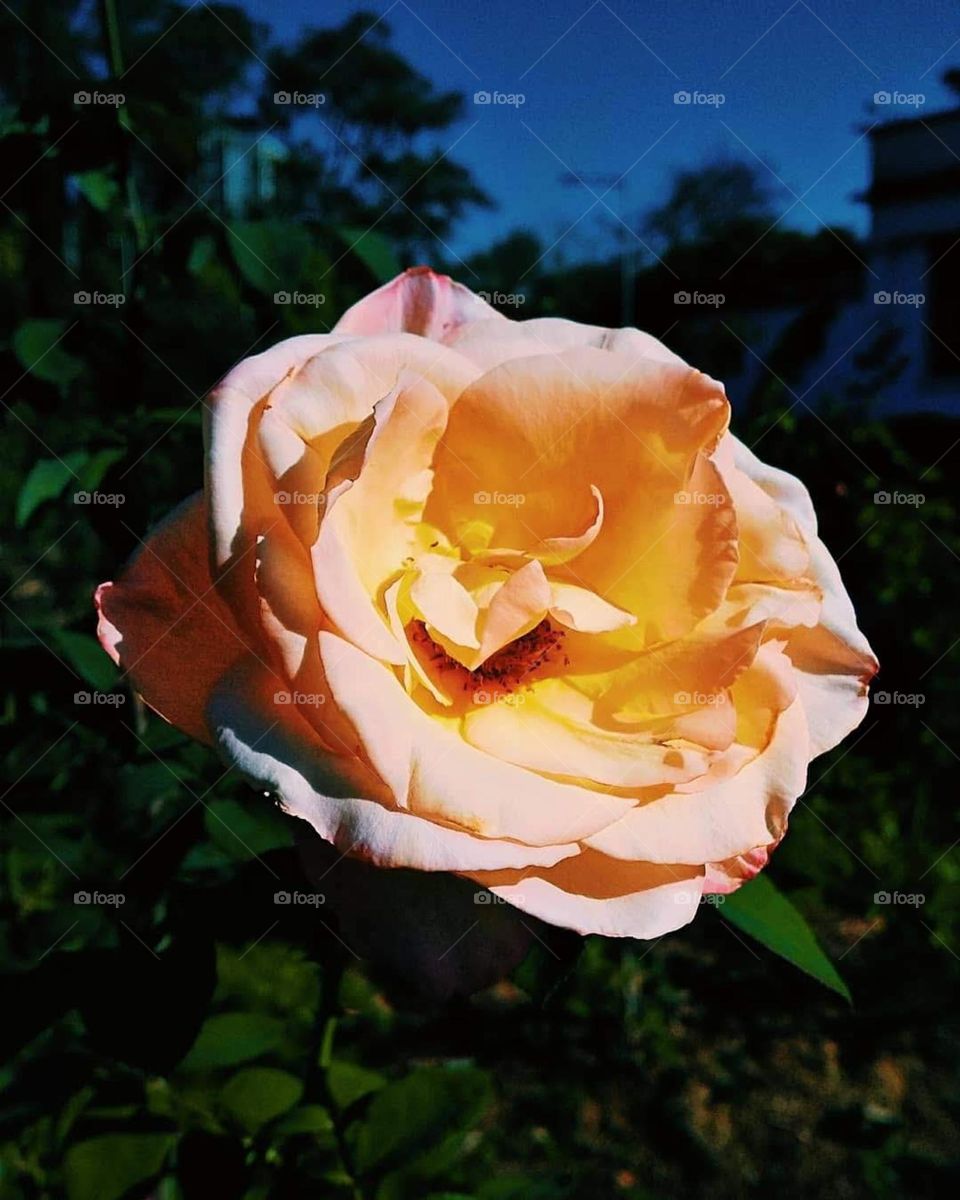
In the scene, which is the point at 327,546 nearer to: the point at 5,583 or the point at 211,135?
the point at 211,135

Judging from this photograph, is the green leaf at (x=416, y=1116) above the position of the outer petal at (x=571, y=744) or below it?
below

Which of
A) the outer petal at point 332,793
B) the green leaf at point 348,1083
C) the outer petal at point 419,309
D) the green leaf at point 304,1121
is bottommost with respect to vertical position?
the green leaf at point 348,1083

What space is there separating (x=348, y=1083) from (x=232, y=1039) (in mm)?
180

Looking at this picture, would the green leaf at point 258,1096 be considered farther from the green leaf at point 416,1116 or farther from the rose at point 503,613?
the rose at point 503,613

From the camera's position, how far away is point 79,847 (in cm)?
128

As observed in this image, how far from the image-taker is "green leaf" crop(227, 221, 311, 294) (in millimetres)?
1090

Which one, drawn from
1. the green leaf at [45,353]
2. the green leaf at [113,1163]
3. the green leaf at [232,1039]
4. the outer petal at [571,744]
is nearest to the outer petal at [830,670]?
the outer petal at [571,744]

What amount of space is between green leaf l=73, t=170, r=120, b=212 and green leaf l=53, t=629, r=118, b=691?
507mm

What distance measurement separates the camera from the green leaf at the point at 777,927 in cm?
71

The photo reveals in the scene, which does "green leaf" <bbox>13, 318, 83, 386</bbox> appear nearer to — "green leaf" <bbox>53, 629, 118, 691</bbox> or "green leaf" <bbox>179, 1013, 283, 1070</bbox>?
"green leaf" <bbox>53, 629, 118, 691</bbox>

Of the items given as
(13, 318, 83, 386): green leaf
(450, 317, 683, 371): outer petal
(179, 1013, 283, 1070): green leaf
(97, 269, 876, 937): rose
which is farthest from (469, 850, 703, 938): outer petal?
(13, 318, 83, 386): green leaf

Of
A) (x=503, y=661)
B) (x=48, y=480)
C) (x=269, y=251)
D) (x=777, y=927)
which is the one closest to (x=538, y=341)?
(x=503, y=661)

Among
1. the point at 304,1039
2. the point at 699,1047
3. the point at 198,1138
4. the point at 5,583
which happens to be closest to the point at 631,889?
the point at 198,1138

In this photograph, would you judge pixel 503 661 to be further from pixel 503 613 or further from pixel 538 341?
pixel 538 341
